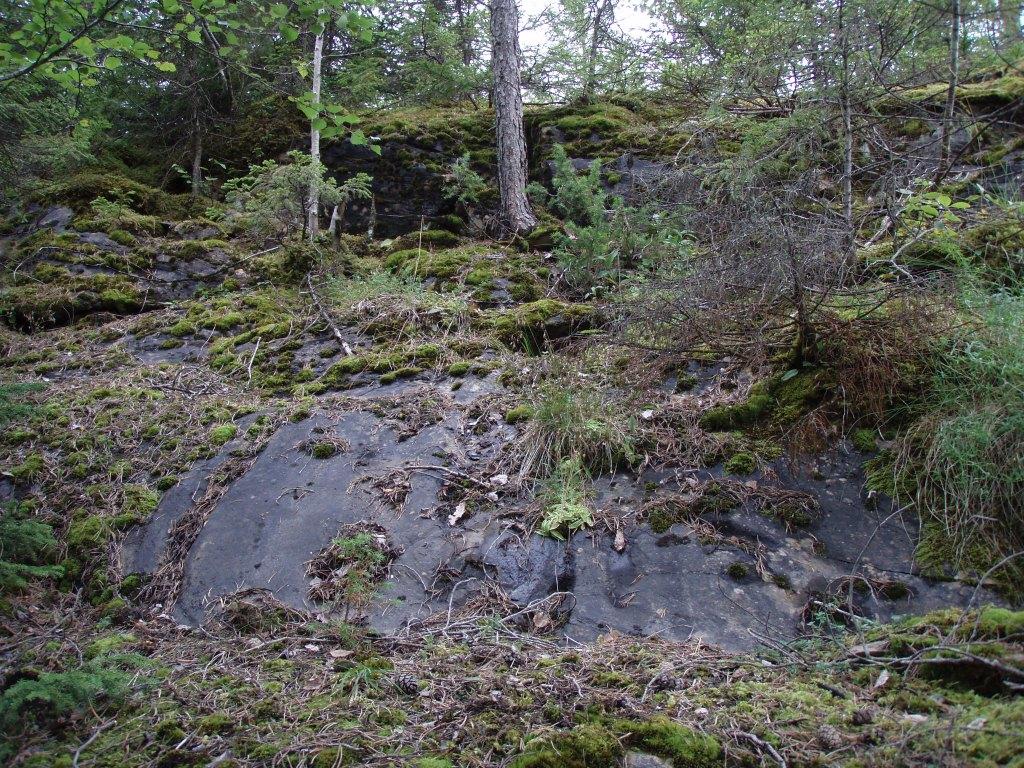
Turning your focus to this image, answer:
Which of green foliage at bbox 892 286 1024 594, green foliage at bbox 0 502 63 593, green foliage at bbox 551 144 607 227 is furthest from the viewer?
green foliage at bbox 551 144 607 227

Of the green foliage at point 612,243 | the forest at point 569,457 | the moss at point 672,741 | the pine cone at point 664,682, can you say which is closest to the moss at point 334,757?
the forest at point 569,457

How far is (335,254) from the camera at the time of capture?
8.26 meters

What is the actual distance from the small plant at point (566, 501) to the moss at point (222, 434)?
2.89 m

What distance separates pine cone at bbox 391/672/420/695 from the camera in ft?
9.37

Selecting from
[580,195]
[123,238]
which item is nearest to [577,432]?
[580,195]

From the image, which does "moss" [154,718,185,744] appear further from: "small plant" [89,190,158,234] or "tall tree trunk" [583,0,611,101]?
"tall tree trunk" [583,0,611,101]

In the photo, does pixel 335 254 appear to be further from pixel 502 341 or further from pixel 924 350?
pixel 924 350

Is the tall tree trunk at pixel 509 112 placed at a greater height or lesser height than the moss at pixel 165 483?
greater

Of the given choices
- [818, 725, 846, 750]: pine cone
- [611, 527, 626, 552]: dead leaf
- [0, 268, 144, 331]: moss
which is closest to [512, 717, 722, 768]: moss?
[818, 725, 846, 750]: pine cone

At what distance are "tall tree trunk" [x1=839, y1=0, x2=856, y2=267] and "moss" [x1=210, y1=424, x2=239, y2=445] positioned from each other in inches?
193

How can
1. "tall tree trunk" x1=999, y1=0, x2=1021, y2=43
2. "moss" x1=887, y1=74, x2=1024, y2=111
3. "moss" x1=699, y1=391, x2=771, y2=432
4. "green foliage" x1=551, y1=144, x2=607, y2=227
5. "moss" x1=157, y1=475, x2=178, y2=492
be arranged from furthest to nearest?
→ "green foliage" x1=551, y1=144, x2=607, y2=227, "moss" x1=887, y1=74, x2=1024, y2=111, "moss" x1=157, y1=475, x2=178, y2=492, "moss" x1=699, y1=391, x2=771, y2=432, "tall tree trunk" x1=999, y1=0, x2=1021, y2=43

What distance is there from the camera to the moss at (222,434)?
5.29 metres

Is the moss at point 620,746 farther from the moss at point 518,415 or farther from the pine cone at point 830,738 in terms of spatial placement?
the moss at point 518,415

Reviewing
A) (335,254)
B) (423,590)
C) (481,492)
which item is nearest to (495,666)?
(423,590)
